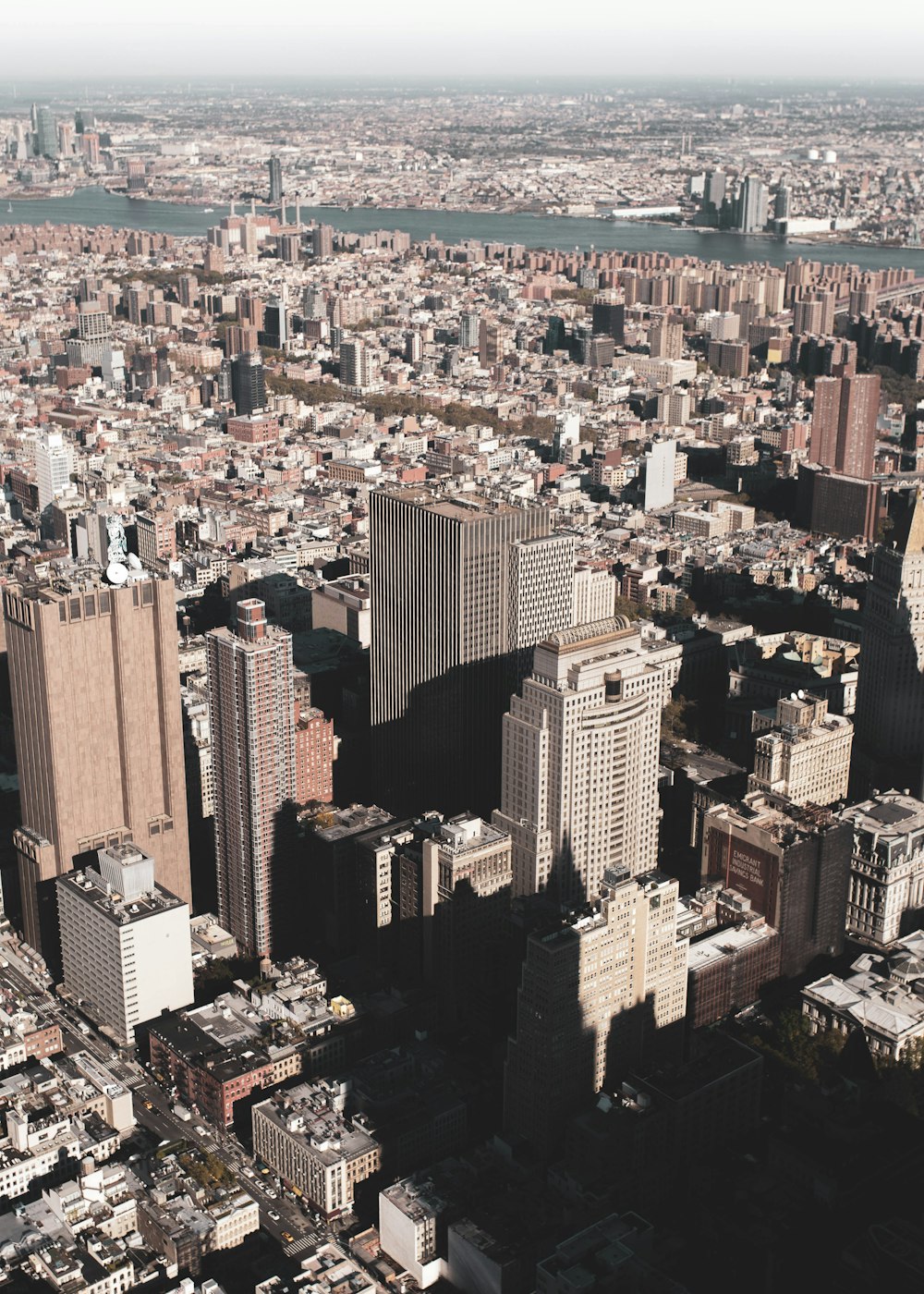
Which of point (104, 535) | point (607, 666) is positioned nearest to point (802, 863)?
point (607, 666)

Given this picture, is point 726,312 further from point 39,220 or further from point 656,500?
point 39,220

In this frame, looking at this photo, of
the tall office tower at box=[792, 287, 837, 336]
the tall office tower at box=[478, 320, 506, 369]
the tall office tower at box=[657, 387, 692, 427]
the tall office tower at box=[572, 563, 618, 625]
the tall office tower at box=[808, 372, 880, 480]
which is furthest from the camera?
the tall office tower at box=[792, 287, 837, 336]

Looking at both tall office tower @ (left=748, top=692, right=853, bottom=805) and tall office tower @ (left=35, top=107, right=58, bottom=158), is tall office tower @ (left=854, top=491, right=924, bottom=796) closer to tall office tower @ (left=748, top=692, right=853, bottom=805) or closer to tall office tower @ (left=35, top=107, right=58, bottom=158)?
tall office tower @ (left=748, top=692, right=853, bottom=805)

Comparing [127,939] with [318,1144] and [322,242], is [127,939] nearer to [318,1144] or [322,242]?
[318,1144]

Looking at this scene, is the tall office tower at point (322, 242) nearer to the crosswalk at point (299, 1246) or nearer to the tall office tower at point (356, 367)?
the tall office tower at point (356, 367)

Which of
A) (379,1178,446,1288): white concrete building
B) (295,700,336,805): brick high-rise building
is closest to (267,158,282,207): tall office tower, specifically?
(295,700,336,805): brick high-rise building

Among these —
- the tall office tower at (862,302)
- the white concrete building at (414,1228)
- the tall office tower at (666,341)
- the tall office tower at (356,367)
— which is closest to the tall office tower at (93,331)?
the tall office tower at (356,367)
